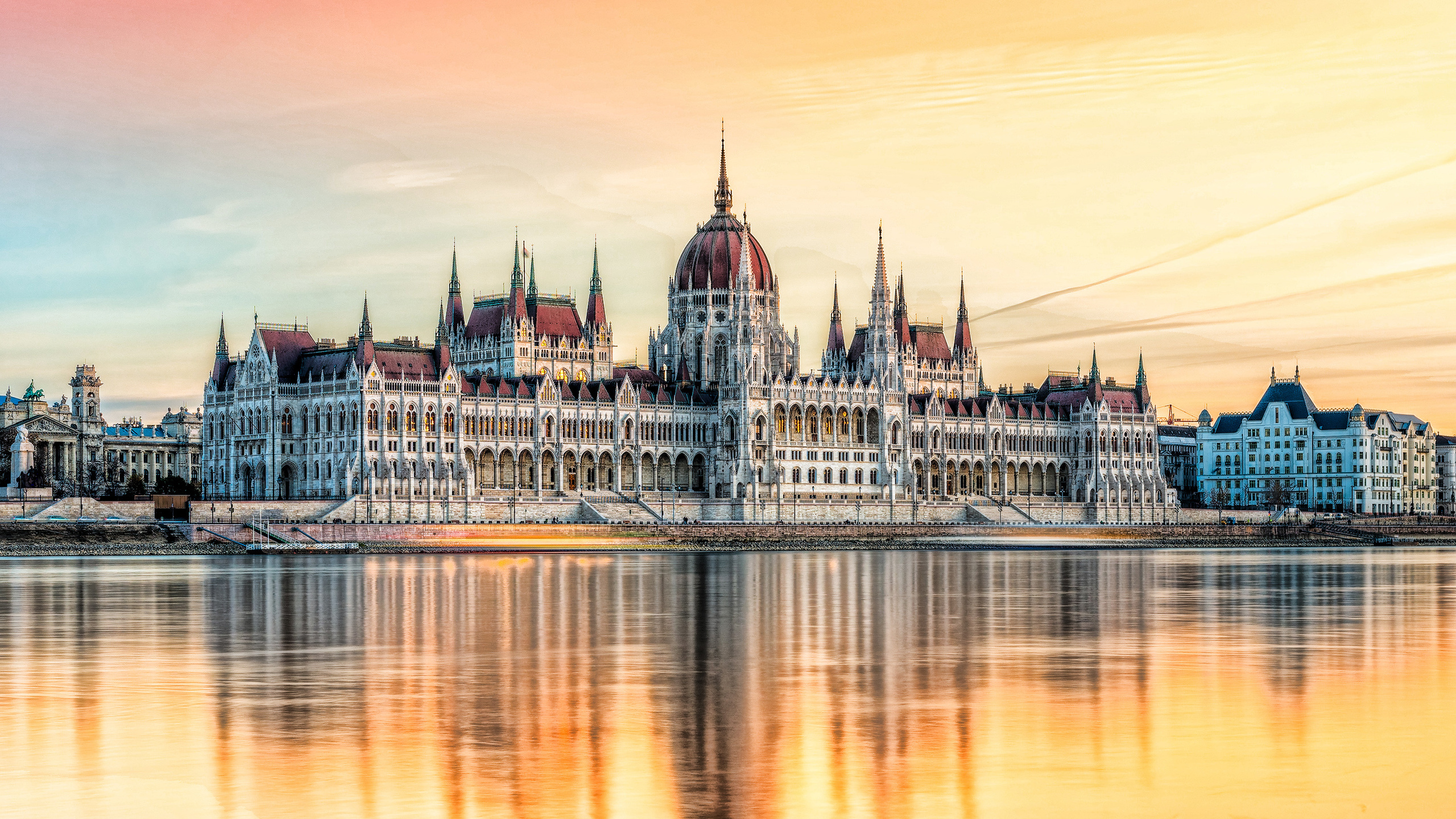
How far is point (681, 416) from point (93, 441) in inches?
2486

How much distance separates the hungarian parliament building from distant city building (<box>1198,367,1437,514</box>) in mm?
17655

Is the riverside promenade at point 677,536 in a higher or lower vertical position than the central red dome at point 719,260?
lower

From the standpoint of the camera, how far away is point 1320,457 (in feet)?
586

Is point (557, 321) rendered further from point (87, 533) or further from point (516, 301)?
point (87, 533)

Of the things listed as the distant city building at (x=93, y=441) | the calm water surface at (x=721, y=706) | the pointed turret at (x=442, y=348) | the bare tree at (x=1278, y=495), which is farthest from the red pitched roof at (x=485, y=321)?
the calm water surface at (x=721, y=706)

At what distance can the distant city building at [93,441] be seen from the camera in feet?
540

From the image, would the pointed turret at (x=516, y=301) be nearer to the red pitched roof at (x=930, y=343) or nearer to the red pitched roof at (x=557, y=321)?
the red pitched roof at (x=557, y=321)

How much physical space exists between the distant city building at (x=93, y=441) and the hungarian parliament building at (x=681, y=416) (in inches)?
1415

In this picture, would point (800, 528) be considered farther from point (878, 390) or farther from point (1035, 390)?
point (1035, 390)

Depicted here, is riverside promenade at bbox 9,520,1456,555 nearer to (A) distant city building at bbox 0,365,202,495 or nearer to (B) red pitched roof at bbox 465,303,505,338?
(B) red pitched roof at bbox 465,303,505,338

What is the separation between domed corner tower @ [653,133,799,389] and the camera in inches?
6009

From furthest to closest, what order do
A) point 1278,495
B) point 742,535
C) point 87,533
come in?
point 1278,495
point 742,535
point 87,533

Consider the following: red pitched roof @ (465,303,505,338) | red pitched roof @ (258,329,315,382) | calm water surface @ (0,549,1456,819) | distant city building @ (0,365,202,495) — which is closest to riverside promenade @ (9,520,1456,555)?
red pitched roof @ (258,329,315,382)

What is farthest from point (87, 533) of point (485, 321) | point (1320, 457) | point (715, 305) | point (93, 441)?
point (1320, 457)
